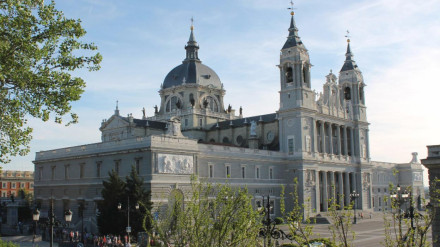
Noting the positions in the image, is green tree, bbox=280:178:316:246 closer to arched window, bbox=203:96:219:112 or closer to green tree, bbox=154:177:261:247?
green tree, bbox=154:177:261:247

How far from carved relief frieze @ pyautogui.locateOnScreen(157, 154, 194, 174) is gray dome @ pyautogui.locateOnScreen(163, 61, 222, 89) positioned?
30.9m

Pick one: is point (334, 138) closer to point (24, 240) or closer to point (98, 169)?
point (98, 169)

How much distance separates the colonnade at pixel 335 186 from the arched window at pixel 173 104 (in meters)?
26.1

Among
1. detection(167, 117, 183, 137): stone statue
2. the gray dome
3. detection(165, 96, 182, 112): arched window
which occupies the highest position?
the gray dome

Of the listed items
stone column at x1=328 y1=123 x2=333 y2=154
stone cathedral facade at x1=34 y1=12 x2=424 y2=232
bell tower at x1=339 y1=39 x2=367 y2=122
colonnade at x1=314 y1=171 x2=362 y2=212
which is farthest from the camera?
bell tower at x1=339 y1=39 x2=367 y2=122

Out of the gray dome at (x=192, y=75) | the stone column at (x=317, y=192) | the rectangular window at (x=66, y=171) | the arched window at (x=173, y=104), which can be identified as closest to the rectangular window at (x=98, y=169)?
the rectangular window at (x=66, y=171)

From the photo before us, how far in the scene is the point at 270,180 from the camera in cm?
6506

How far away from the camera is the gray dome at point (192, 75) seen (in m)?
81.9

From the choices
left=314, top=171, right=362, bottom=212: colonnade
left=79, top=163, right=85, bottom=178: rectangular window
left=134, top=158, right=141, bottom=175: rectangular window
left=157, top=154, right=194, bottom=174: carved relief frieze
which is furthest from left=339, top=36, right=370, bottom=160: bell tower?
left=79, top=163, right=85, bottom=178: rectangular window

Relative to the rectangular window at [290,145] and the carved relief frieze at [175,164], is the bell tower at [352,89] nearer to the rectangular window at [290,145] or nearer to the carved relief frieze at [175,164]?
the rectangular window at [290,145]

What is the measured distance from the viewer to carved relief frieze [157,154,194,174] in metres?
49.5

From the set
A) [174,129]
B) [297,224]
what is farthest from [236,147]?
[297,224]

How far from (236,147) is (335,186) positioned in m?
18.3

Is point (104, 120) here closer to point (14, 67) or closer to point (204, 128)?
point (204, 128)
